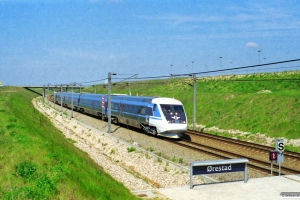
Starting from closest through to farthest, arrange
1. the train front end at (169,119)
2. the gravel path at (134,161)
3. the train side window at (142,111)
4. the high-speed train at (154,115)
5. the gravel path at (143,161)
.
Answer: the gravel path at (143,161)
the gravel path at (134,161)
the train front end at (169,119)
the high-speed train at (154,115)
the train side window at (142,111)

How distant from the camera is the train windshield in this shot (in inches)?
1006

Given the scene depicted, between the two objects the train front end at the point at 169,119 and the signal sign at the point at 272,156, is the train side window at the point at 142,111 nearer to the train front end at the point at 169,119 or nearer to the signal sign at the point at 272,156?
the train front end at the point at 169,119

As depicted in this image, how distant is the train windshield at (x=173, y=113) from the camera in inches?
1006

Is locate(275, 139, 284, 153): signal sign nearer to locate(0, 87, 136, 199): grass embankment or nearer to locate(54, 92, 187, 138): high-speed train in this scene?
locate(0, 87, 136, 199): grass embankment

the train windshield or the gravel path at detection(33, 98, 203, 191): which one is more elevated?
the train windshield

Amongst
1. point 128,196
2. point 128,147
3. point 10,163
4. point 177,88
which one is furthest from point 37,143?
point 177,88

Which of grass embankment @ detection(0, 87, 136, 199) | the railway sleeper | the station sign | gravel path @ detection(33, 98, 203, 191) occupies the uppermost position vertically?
grass embankment @ detection(0, 87, 136, 199)

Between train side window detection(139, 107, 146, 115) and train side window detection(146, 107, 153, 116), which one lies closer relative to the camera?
train side window detection(146, 107, 153, 116)

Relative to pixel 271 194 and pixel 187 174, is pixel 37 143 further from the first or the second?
pixel 271 194

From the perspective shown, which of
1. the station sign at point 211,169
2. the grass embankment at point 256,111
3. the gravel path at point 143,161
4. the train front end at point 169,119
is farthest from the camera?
the grass embankment at point 256,111

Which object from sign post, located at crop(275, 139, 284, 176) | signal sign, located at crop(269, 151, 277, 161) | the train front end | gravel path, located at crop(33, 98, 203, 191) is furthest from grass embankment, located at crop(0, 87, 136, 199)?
the train front end

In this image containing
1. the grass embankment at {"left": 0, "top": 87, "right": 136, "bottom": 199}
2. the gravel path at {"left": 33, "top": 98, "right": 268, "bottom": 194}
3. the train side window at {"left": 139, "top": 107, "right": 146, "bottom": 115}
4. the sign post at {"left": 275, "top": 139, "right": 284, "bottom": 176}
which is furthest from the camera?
the train side window at {"left": 139, "top": 107, "right": 146, "bottom": 115}

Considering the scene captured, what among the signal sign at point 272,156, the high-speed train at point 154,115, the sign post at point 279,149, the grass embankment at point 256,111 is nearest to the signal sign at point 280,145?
the sign post at point 279,149

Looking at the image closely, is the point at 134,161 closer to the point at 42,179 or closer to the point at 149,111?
the point at 149,111
